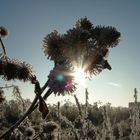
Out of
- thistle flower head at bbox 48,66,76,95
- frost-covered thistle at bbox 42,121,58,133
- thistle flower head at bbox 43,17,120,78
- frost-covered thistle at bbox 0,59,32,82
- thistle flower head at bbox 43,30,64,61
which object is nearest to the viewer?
thistle flower head at bbox 48,66,76,95

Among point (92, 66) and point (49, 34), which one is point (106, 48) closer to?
point (92, 66)

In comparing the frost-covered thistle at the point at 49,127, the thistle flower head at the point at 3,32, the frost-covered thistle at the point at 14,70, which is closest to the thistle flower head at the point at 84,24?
the frost-covered thistle at the point at 14,70

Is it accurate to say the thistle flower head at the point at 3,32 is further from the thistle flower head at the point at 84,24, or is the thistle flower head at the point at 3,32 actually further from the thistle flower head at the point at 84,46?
the thistle flower head at the point at 84,24

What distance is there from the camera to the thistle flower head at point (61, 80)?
337 centimetres

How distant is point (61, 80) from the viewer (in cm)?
345

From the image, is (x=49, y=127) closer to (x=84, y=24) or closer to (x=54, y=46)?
(x=84, y=24)

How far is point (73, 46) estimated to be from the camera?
3.50m

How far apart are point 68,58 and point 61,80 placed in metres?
0.20

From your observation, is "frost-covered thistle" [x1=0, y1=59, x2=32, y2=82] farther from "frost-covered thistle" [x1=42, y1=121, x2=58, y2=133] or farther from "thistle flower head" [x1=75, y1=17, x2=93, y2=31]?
→ "frost-covered thistle" [x1=42, y1=121, x2=58, y2=133]

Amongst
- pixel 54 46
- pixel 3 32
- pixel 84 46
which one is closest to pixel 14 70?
pixel 54 46

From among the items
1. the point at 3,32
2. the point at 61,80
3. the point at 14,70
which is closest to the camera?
the point at 61,80

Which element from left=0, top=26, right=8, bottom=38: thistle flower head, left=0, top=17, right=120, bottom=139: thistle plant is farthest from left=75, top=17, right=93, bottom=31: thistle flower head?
left=0, top=26, right=8, bottom=38: thistle flower head

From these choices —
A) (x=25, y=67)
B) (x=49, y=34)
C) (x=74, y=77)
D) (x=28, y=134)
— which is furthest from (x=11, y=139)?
(x=74, y=77)

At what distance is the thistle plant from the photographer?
11.2ft
